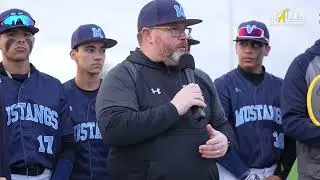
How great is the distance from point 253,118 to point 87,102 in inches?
35.3

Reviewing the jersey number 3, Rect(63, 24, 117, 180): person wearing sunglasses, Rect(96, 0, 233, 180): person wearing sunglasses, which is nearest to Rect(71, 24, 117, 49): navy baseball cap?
Rect(63, 24, 117, 180): person wearing sunglasses

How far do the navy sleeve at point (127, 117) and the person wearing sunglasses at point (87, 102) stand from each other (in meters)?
0.86

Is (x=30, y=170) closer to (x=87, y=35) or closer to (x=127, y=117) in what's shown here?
(x=127, y=117)

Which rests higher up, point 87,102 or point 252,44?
point 252,44

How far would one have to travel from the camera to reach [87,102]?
303 centimetres

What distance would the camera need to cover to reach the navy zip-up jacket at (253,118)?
3000 mm

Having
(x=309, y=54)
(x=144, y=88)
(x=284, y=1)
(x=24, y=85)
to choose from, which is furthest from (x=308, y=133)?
(x=284, y=1)

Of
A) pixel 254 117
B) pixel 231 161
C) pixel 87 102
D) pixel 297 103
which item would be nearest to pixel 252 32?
pixel 254 117

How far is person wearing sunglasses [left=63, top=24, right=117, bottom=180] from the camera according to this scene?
2.91 meters

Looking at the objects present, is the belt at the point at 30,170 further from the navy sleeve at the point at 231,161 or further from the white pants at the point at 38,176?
the navy sleeve at the point at 231,161

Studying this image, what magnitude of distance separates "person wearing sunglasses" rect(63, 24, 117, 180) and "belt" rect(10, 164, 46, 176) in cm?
31

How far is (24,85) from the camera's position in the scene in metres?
2.70

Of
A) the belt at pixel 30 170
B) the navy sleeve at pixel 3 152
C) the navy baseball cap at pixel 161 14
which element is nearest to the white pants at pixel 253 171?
the belt at pixel 30 170

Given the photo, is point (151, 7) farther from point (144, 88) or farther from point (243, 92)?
point (243, 92)
